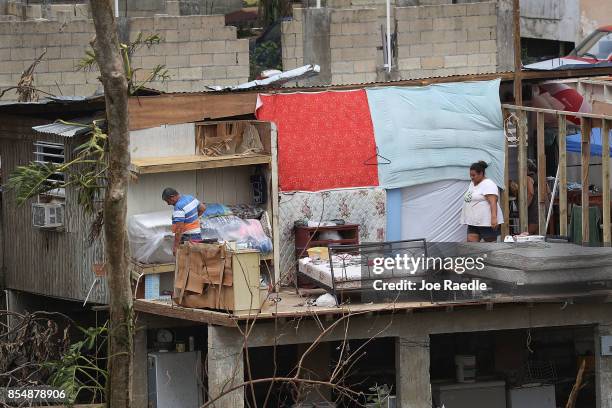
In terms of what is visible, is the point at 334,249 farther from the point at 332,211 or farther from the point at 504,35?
the point at 504,35

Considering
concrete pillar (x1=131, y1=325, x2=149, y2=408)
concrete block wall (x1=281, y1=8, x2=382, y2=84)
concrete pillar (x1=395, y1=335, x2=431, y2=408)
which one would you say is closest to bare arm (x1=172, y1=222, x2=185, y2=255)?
concrete pillar (x1=131, y1=325, x2=149, y2=408)

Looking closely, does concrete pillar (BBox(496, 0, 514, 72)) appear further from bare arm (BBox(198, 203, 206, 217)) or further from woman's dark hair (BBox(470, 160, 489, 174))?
bare arm (BBox(198, 203, 206, 217))

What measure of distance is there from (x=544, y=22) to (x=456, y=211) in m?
13.3

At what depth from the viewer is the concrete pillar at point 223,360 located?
1786 cm

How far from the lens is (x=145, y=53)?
24.2 m

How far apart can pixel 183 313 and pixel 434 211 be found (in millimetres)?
4230

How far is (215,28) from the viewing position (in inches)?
948

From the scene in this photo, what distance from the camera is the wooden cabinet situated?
19.7 m

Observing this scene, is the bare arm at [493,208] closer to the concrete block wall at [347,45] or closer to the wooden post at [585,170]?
the wooden post at [585,170]

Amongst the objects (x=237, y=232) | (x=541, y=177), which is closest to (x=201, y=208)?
(x=237, y=232)

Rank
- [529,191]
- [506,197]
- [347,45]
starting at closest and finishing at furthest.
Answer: [529,191]
[506,197]
[347,45]

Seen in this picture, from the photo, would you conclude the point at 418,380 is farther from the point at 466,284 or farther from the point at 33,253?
the point at 33,253

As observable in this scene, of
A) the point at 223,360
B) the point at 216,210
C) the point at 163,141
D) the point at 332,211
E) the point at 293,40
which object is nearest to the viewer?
the point at 223,360

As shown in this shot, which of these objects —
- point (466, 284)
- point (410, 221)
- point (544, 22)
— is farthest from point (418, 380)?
point (544, 22)
